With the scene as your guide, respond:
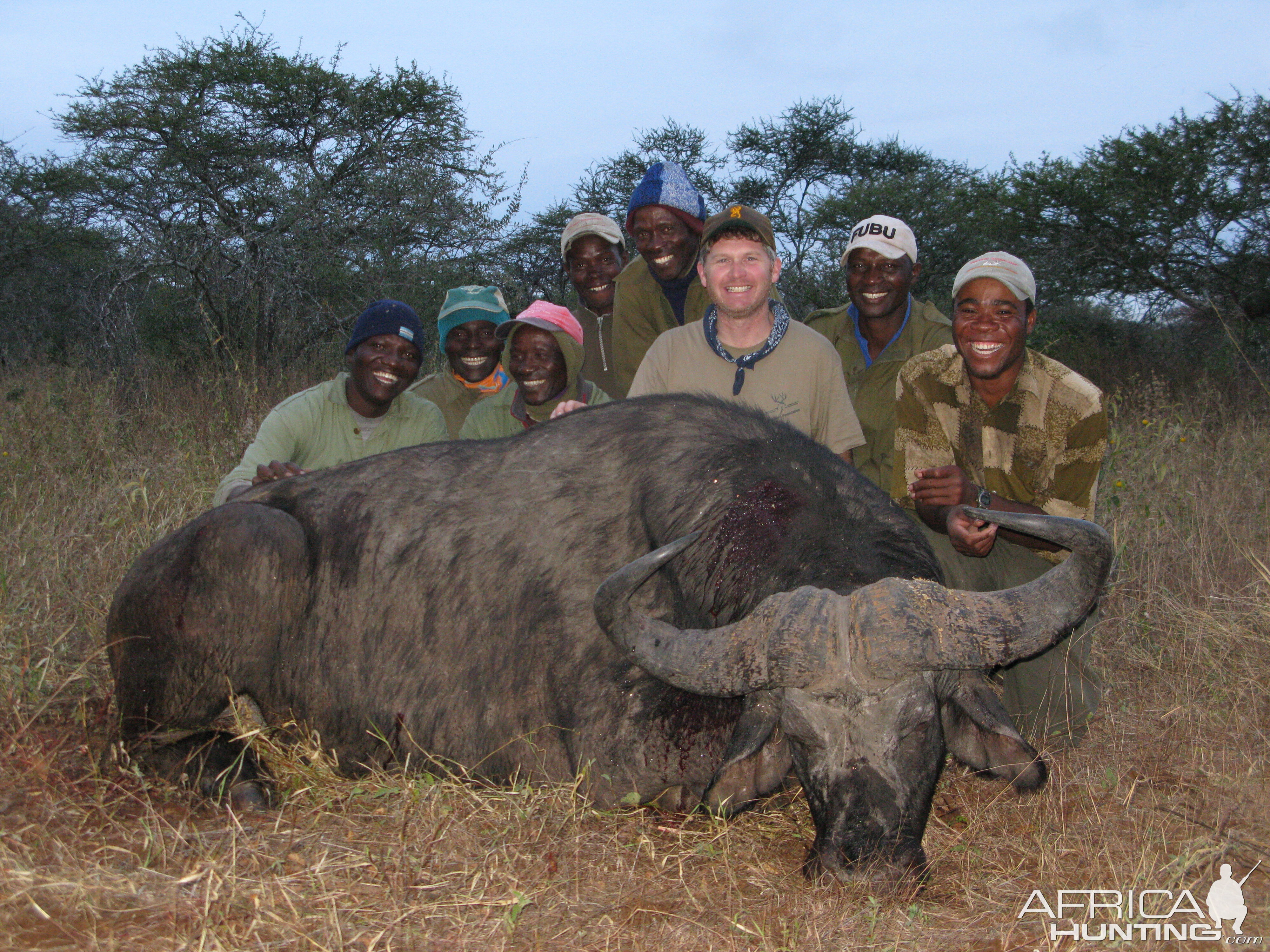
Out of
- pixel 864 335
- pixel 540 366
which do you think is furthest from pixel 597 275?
pixel 864 335

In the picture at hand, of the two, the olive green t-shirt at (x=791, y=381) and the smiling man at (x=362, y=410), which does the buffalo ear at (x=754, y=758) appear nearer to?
the olive green t-shirt at (x=791, y=381)

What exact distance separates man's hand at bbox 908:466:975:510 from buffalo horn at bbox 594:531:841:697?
3.99 ft

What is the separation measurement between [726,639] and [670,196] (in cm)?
375

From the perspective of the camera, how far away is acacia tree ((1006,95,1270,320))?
1358 centimetres

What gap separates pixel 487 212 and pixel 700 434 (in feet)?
36.3

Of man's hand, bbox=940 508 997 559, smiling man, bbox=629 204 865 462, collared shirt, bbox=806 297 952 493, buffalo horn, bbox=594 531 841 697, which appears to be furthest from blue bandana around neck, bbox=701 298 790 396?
buffalo horn, bbox=594 531 841 697

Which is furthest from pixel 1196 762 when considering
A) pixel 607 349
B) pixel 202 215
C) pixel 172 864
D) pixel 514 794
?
pixel 202 215

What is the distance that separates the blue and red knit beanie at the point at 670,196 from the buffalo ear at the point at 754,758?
144 inches

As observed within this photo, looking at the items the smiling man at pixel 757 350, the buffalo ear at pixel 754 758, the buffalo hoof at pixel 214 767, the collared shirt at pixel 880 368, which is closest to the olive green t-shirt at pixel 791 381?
the smiling man at pixel 757 350

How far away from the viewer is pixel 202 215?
14562 millimetres

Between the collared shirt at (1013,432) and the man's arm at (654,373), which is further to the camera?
the man's arm at (654,373)

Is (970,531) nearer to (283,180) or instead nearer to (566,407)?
(566,407)

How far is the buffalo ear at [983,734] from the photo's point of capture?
11.1 ft

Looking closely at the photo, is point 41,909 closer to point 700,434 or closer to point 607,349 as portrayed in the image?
point 700,434
